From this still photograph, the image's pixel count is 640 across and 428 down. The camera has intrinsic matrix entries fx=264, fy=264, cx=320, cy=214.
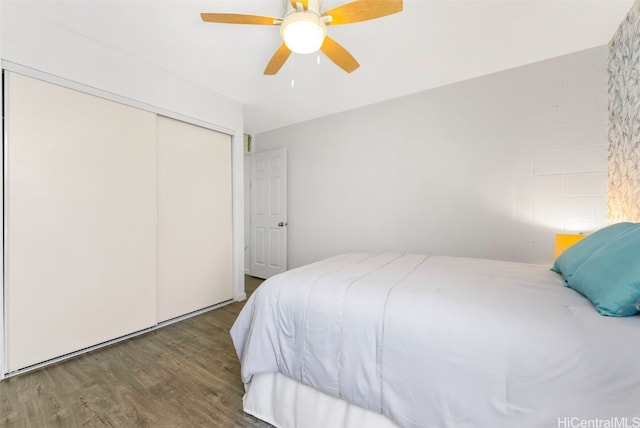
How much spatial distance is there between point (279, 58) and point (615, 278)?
2108 mm

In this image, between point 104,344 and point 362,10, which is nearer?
point 362,10

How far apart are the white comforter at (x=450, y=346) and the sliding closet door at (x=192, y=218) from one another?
148 cm

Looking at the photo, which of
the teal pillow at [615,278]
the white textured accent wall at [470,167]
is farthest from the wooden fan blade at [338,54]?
the teal pillow at [615,278]

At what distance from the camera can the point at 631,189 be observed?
1723 millimetres

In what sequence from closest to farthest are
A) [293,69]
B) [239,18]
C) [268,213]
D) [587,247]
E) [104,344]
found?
1. [587,247]
2. [239,18]
3. [104,344]
4. [293,69]
5. [268,213]

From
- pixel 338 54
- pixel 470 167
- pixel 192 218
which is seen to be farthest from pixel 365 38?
pixel 192 218

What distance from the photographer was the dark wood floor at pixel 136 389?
1.40 metres

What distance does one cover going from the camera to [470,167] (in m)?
2.64

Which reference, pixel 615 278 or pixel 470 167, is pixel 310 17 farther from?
pixel 470 167

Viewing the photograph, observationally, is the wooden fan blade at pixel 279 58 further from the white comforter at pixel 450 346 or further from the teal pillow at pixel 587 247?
the teal pillow at pixel 587 247

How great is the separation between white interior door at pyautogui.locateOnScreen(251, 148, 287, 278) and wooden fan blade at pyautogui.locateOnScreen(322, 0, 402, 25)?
98.6 inches

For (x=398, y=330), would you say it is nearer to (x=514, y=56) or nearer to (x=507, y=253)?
(x=507, y=253)

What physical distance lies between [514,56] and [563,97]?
0.54 m

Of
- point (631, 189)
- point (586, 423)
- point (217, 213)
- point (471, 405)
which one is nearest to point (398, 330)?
point (471, 405)
